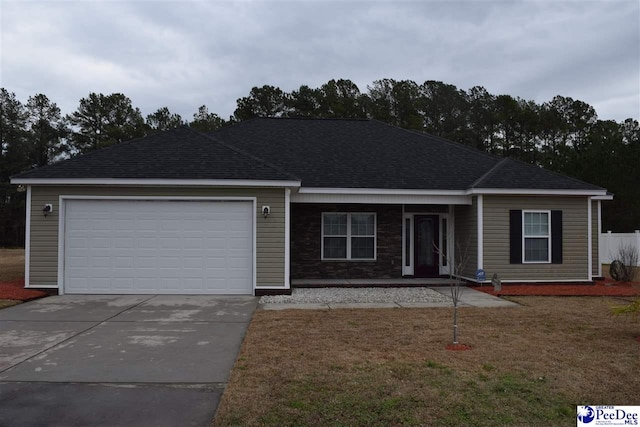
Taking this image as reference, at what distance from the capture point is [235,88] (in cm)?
3638

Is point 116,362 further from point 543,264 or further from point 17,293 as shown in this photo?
point 543,264

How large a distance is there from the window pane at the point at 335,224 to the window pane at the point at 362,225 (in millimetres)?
282

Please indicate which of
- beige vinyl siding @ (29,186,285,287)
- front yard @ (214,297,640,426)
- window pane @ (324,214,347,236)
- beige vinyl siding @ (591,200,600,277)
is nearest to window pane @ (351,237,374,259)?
window pane @ (324,214,347,236)

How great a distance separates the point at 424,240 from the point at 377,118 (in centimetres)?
2214

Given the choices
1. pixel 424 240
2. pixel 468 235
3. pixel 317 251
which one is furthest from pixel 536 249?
pixel 317 251

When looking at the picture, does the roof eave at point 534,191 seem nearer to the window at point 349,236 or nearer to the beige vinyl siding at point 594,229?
the beige vinyl siding at point 594,229

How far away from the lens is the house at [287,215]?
11.5m

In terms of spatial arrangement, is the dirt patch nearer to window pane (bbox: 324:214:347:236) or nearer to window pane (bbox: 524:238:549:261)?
window pane (bbox: 524:238:549:261)

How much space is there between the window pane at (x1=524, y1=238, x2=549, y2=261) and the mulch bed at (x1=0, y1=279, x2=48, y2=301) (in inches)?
A: 495

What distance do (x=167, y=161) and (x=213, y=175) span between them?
1.42 metres

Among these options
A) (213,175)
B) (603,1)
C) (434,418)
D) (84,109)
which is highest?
(84,109)

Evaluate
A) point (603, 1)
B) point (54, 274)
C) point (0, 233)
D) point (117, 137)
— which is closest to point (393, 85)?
point (117, 137)

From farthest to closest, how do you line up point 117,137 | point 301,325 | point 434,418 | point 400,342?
point 117,137, point 301,325, point 400,342, point 434,418

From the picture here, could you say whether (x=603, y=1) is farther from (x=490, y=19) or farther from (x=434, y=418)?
(x=434, y=418)
